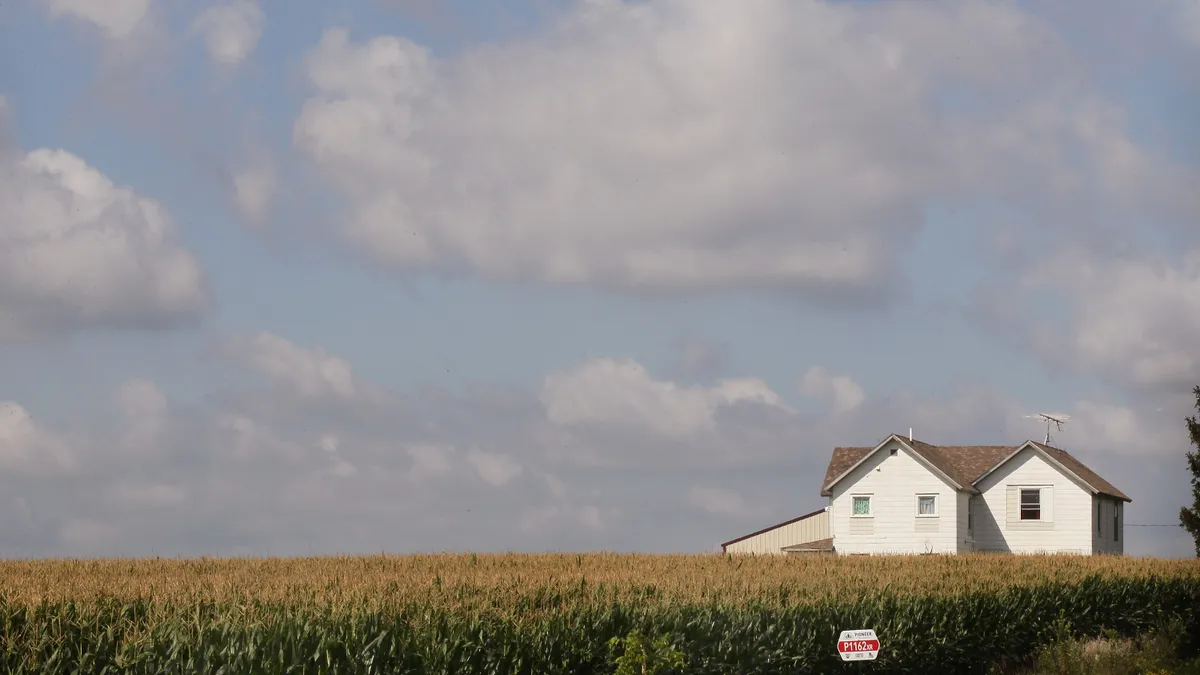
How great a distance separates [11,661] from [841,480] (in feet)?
152

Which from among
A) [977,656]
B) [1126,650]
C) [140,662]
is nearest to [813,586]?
[977,656]

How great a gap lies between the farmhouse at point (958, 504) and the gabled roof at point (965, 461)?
92 millimetres

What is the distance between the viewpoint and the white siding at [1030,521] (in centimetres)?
5359

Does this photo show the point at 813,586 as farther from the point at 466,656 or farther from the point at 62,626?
the point at 62,626

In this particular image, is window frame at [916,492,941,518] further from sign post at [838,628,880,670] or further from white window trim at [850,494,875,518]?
sign post at [838,628,880,670]

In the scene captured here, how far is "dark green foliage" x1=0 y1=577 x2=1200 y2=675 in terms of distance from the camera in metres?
11.8

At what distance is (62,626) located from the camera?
12.1m

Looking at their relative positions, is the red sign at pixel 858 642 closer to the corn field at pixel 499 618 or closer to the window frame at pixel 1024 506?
the corn field at pixel 499 618

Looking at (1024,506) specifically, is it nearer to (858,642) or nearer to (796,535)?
(796,535)

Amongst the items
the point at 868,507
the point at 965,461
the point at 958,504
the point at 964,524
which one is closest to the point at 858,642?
the point at 958,504

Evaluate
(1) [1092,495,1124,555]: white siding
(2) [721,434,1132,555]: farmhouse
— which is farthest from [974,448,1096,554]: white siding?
(1) [1092,495,1124,555]: white siding

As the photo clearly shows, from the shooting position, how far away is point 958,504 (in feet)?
174

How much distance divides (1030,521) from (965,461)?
169 inches

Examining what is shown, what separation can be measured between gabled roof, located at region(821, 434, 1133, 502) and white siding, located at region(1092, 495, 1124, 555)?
476mm
